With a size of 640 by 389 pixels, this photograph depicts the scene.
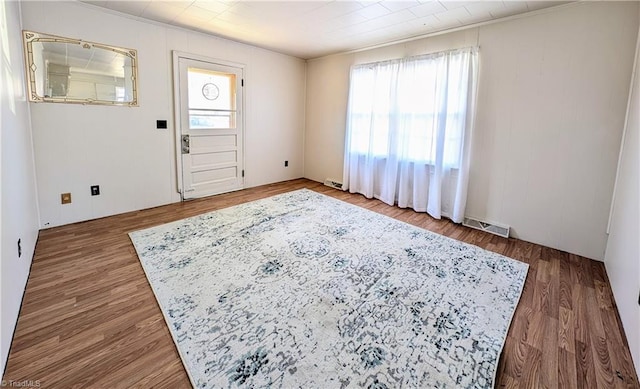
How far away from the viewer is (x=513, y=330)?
6.04 feet

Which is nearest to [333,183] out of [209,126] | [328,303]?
[209,126]

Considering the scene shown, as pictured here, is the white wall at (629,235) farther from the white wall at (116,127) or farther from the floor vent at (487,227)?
the white wall at (116,127)

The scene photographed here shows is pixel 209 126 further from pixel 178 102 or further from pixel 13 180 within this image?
pixel 13 180

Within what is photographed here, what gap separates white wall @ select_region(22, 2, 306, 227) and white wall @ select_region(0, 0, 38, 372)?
0.74ft

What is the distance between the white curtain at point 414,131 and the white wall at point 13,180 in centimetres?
386

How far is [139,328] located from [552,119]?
394cm

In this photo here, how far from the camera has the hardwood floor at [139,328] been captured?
1469 millimetres

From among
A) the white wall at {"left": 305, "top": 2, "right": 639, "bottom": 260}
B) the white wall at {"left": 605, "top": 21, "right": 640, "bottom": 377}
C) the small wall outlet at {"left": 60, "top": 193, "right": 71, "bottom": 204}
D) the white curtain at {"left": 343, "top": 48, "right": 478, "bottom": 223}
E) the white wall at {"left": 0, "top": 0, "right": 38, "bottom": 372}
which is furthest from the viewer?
the white curtain at {"left": 343, "top": 48, "right": 478, "bottom": 223}

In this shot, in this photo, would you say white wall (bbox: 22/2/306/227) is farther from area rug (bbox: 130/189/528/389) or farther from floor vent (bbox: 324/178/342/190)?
floor vent (bbox: 324/178/342/190)

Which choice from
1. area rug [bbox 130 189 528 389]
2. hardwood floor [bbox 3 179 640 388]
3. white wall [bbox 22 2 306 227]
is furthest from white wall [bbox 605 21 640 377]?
white wall [bbox 22 2 306 227]

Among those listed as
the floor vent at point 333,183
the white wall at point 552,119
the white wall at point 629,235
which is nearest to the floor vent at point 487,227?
the white wall at point 552,119

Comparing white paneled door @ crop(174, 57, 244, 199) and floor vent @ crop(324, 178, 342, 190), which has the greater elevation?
white paneled door @ crop(174, 57, 244, 199)

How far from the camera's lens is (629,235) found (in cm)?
208

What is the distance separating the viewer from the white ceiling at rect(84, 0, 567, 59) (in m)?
2.94
